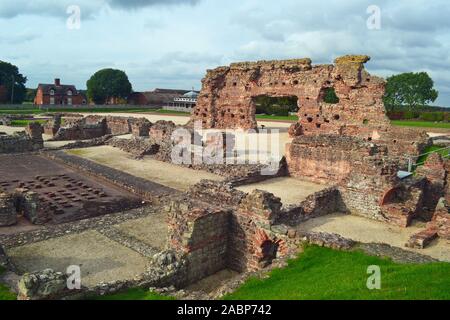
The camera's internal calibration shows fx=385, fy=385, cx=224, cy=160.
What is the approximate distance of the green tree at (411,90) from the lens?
64562 mm

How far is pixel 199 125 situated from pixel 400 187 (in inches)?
800

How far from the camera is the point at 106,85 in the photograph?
77.2 meters

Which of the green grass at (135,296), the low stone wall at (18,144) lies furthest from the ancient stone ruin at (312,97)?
the green grass at (135,296)

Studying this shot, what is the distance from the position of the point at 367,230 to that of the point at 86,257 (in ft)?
23.9

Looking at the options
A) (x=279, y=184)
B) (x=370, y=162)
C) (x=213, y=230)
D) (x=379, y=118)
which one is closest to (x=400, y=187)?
(x=370, y=162)

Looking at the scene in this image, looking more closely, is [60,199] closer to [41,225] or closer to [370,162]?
[41,225]

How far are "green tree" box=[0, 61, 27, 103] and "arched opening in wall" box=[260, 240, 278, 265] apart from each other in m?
70.6

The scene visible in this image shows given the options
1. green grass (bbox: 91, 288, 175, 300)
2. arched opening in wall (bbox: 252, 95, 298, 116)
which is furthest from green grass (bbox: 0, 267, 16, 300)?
arched opening in wall (bbox: 252, 95, 298, 116)

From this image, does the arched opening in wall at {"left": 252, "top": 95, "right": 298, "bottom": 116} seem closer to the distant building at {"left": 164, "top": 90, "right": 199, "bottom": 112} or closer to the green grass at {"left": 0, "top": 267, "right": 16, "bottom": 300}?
the distant building at {"left": 164, "top": 90, "right": 199, "bottom": 112}

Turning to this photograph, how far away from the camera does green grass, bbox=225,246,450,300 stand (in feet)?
17.8

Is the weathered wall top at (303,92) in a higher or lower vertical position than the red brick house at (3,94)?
lower

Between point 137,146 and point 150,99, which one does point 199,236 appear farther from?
point 150,99

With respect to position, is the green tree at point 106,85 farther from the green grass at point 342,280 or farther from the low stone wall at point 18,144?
the green grass at point 342,280

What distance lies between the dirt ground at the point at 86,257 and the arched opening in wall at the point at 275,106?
47454mm
